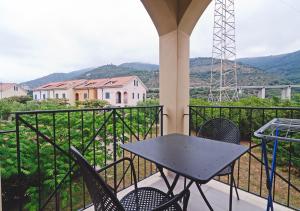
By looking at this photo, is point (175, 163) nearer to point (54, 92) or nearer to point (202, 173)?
point (202, 173)

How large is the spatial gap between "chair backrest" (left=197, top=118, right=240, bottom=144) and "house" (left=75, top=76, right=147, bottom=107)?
7.61m

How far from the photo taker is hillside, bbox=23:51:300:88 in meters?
5.33

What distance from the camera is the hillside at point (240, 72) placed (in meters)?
5.33

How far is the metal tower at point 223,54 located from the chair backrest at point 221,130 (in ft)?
18.5

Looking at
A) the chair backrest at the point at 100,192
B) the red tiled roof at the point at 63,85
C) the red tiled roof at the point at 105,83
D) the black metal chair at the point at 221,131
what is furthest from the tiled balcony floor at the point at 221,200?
the red tiled roof at the point at 63,85

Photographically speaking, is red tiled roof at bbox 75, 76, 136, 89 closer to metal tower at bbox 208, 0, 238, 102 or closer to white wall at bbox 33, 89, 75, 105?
white wall at bbox 33, 89, 75, 105

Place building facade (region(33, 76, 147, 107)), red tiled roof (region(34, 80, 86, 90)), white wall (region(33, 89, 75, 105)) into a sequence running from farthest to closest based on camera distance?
building facade (region(33, 76, 147, 107)) → red tiled roof (region(34, 80, 86, 90)) → white wall (region(33, 89, 75, 105))

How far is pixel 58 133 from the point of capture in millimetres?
3533

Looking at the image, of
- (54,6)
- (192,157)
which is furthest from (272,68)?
(54,6)

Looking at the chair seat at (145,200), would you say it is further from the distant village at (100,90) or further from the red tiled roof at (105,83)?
the red tiled roof at (105,83)

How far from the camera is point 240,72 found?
832cm

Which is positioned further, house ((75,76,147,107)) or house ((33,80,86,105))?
house ((75,76,147,107))

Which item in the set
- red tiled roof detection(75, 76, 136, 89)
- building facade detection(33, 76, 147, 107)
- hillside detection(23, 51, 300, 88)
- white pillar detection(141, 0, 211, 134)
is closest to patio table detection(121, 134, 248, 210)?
white pillar detection(141, 0, 211, 134)

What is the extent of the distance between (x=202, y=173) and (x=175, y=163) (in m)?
0.20
